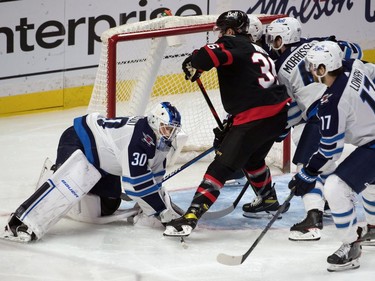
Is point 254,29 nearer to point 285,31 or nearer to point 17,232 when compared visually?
point 285,31

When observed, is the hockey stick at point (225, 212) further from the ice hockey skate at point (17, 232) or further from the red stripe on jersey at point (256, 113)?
the ice hockey skate at point (17, 232)

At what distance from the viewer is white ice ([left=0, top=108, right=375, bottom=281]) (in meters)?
5.43

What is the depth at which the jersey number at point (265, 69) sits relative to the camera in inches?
233

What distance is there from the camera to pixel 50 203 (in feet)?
19.2

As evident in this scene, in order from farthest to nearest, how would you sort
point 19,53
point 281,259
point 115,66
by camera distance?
point 19,53, point 115,66, point 281,259

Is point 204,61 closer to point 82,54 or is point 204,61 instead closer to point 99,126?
point 99,126

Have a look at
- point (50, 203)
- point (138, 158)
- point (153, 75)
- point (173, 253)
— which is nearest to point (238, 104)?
point (138, 158)

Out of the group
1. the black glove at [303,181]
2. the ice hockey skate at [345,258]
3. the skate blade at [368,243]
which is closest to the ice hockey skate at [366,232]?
the skate blade at [368,243]

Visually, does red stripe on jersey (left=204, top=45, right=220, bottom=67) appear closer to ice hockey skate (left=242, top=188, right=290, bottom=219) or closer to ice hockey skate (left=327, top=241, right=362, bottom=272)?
ice hockey skate (left=242, top=188, right=290, bottom=219)

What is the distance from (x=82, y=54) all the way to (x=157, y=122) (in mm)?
3043

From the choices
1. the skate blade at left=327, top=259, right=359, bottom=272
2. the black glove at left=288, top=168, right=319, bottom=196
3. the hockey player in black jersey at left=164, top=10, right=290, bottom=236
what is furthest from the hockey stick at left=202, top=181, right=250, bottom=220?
the skate blade at left=327, top=259, right=359, bottom=272

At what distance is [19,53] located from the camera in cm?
843

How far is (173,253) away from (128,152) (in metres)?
0.54

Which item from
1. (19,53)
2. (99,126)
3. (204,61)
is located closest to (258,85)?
(204,61)
